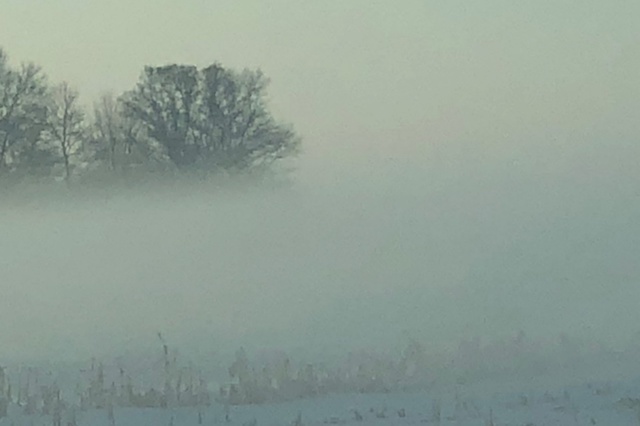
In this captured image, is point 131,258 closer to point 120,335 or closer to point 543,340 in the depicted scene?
point 120,335

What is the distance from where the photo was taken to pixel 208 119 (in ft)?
144

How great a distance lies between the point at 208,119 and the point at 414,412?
106 ft

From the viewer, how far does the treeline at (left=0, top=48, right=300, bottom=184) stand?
140 ft

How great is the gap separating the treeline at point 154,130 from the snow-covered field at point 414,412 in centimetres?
2977

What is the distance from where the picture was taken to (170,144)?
4331cm

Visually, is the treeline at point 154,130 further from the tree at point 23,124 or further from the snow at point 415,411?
the snow at point 415,411

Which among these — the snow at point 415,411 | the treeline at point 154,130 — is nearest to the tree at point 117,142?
the treeline at point 154,130

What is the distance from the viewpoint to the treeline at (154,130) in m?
42.6

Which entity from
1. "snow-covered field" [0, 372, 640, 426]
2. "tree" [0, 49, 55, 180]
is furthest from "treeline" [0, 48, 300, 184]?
"snow-covered field" [0, 372, 640, 426]

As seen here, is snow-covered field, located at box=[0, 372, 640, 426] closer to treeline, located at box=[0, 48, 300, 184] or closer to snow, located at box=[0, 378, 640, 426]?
snow, located at box=[0, 378, 640, 426]

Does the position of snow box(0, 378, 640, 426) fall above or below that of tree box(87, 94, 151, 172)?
below

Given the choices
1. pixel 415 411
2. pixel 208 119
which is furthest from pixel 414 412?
pixel 208 119

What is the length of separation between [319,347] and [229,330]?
108 inches

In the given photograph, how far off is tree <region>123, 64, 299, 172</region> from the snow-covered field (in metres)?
29.8
